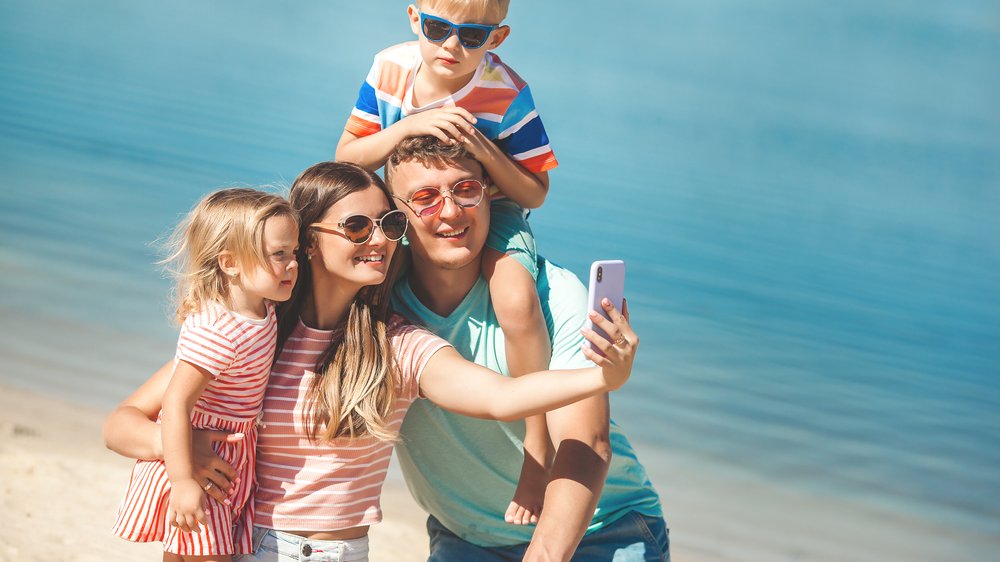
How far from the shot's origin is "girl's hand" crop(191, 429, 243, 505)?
9.53ft

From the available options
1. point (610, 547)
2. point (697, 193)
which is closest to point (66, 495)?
point (610, 547)

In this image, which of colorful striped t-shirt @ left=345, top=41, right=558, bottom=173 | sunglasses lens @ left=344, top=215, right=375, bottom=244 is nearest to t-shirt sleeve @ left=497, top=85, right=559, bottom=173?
colorful striped t-shirt @ left=345, top=41, right=558, bottom=173

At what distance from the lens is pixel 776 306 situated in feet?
47.4

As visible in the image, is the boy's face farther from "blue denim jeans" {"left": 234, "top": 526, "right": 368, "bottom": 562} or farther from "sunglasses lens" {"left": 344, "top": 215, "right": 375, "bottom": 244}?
"blue denim jeans" {"left": 234, "top": 526, "right": 368, "bottom": 562}

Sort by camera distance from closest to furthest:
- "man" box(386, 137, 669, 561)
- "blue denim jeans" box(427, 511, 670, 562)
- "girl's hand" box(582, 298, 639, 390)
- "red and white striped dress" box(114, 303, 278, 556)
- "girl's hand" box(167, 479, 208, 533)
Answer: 1. "girl's hand" box(582, 298, 639, 390)
2. "girl's hand" box(167, 479, 208, 533)
3. "red and white striped dress" box(114, 303, 278, 556)
4. "man" box(386, 137, 669, 561)
5. "blue denim jeans" box(427, 511, 670, 562)

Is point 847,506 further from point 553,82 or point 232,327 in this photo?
point 553,82

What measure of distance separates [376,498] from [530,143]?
118 centimetres

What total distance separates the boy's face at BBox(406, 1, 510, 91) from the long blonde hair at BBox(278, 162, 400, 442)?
50 cm

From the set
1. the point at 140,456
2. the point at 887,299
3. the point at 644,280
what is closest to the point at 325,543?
the point at 140,456

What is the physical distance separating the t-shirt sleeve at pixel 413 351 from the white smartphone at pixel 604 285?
586mm

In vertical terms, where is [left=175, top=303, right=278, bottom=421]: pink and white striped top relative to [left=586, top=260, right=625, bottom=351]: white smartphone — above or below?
below

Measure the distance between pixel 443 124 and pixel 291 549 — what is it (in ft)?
3.97

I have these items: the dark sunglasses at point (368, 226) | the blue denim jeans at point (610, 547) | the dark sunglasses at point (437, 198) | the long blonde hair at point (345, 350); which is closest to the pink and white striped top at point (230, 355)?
the long blonde hair at point (345, 350)

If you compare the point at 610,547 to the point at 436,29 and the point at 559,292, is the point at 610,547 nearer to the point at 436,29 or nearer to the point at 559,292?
the point at 559,292
